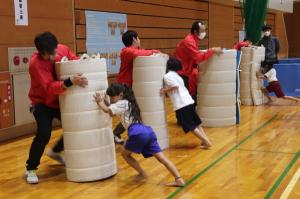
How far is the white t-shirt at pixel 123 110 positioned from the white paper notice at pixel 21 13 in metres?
2.73

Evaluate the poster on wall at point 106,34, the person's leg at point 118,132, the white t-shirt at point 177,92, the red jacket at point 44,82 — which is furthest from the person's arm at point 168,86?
the poster on wall at point 106,34

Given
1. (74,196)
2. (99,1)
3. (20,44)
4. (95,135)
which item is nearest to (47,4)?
(20,44)

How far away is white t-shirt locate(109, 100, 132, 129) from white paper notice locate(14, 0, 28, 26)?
273 centimetres

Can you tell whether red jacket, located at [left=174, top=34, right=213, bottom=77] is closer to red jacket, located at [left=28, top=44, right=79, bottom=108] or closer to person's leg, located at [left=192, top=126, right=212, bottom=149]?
person's leg, located at [left=192, top=126, right=212, bottom=149]

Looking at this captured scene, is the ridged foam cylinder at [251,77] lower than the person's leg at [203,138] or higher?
higher

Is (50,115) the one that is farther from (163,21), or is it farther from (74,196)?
(163,21)

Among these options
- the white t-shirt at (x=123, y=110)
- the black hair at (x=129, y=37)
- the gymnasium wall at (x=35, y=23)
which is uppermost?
the gymnasium wall at (x=35, y=23)

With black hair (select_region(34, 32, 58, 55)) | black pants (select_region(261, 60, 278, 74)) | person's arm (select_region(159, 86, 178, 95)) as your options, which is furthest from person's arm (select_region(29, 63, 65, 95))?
black pants (select_region(261, 60, 278, 74))

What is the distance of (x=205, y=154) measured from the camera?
468 centimetres

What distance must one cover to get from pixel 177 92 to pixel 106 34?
320cm

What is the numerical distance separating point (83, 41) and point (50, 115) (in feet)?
10.9

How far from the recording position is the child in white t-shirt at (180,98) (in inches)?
186

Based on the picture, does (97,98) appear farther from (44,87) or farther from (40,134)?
(40,134)

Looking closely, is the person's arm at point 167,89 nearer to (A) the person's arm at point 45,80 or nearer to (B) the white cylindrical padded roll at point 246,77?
(A) the person's arm at point 45,80
